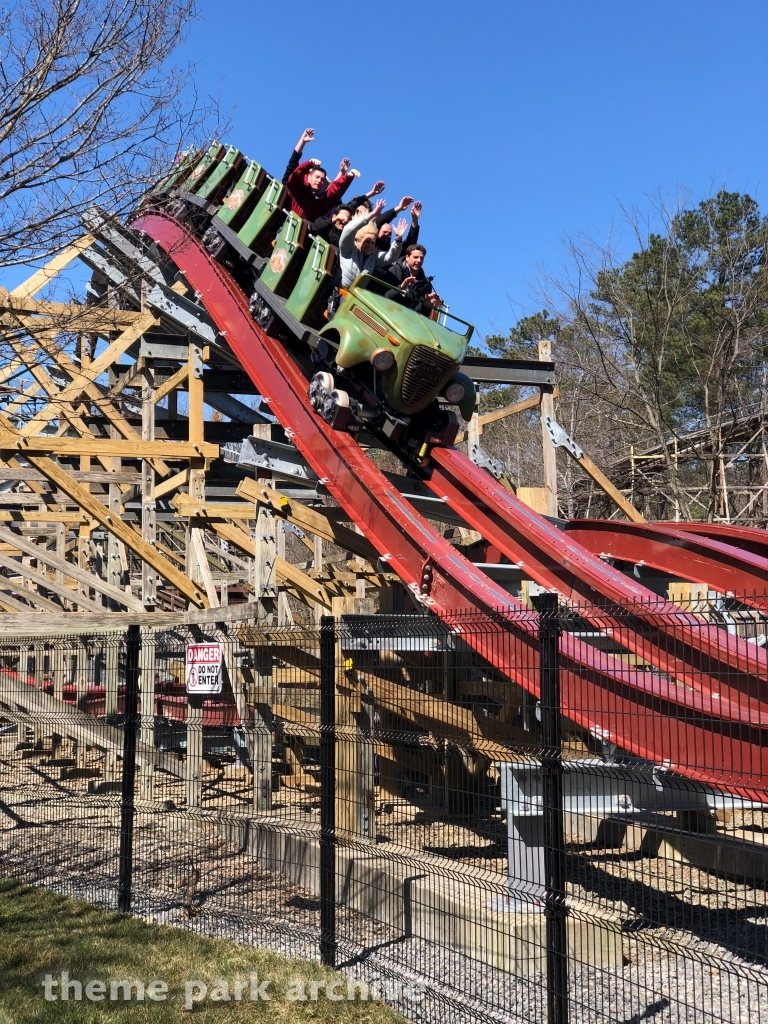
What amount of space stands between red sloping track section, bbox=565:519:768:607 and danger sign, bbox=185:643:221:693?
3.88m

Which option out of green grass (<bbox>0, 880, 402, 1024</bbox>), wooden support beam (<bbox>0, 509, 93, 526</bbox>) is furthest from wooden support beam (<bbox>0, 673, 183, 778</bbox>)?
wooden support beam (<bbox>0, 509, 93, 526</bbox>)

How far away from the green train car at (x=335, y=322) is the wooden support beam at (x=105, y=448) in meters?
1.67

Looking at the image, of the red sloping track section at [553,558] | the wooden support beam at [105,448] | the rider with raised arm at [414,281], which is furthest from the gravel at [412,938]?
the rider with raised arm at [414,281]

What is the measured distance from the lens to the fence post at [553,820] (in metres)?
4.05

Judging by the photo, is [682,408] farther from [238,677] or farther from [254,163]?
[238,677]

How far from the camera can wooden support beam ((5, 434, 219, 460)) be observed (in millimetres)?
10594

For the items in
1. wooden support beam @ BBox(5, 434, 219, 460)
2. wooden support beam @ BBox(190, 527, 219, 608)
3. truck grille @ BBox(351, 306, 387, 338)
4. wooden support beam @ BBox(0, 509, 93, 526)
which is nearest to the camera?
truck grille @ BBox(351, 306, 387, 338)

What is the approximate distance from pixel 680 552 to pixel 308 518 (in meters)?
3.66

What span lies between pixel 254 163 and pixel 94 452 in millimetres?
4341

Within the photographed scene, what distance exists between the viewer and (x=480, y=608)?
7.79 meters

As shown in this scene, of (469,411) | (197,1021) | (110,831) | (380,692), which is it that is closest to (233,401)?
(469,411)

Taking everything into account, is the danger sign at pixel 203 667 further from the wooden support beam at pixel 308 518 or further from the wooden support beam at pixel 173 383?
the wooden support beam at pixel 173 383

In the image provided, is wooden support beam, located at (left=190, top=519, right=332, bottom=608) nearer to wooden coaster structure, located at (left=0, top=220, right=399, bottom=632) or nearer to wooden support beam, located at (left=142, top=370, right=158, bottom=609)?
wooden coaster structure, located at (left=0, top=220, right=399, bottom=632)

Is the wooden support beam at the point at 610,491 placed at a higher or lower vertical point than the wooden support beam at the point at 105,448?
lower
